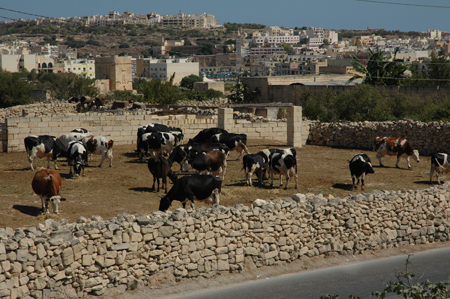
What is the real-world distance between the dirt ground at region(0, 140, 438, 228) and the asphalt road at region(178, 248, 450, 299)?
3927mm

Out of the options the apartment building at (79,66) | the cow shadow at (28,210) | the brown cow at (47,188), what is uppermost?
the apartment building at (79,66)

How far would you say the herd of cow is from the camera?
41.9 ft

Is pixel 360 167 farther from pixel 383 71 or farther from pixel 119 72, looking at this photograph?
pixel 119 72

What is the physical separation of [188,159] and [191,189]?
15.7ft

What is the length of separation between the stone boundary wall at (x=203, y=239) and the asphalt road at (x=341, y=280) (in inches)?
22.8

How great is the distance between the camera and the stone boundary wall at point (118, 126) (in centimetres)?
2230

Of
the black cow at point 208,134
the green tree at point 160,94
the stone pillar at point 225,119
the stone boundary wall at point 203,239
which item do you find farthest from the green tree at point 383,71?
the stone boundary wall at point 203,239

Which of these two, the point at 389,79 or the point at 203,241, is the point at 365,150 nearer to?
the point at 203,241

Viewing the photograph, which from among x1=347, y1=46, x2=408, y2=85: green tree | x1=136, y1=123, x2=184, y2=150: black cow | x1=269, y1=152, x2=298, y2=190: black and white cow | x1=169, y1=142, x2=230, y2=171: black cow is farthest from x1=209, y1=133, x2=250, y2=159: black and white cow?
x1=347, y1=46, x2=408, y2=85: green tree

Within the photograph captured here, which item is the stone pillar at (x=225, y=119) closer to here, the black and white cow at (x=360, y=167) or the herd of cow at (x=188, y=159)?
the herd of cow at (x=188, y=159)

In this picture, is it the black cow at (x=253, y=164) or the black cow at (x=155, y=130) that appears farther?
the black cow at (x=155, y=130)

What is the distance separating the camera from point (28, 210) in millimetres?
13164

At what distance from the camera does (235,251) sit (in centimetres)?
1055

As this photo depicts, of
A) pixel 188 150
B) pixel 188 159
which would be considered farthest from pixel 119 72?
pixel 188 159
